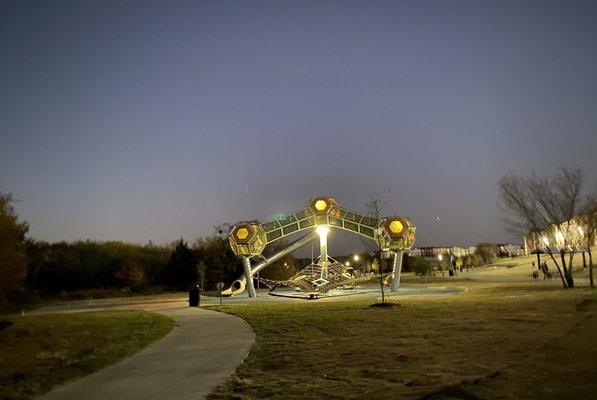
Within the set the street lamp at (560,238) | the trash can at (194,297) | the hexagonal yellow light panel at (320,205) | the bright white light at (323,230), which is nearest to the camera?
the trash can at (194,297)

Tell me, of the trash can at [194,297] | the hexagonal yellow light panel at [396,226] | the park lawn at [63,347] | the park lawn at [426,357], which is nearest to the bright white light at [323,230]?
the hexagonal yellow light panel at [396,226]

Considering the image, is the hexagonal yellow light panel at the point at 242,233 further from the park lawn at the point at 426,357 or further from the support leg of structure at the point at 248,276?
the park lawn at the point at 426,357

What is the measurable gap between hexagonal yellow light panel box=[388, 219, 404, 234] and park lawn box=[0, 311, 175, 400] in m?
16.7

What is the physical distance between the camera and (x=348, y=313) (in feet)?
66.5

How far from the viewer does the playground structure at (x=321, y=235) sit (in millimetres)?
32594

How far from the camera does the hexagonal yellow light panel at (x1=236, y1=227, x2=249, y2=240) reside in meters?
34.1

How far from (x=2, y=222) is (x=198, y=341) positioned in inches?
1261

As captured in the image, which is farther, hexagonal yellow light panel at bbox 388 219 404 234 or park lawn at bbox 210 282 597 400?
hexagonal yellow light panel at bbox 388 219 404 234

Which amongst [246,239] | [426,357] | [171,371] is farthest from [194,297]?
[426,357]

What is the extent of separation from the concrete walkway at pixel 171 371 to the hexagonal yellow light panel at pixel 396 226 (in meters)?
19.4

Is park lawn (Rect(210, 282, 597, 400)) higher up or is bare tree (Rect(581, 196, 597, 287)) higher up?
bare tree (Rect(581, 196, 597, 287))

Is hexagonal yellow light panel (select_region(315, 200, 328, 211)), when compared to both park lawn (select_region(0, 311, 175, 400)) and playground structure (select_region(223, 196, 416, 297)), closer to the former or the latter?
playground structure (select_region(223, 196, 416, 297))

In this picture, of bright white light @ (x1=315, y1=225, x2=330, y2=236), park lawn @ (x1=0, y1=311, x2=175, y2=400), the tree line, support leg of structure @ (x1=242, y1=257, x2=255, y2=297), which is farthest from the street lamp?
the tree line

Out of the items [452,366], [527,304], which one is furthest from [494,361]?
[527,304]
